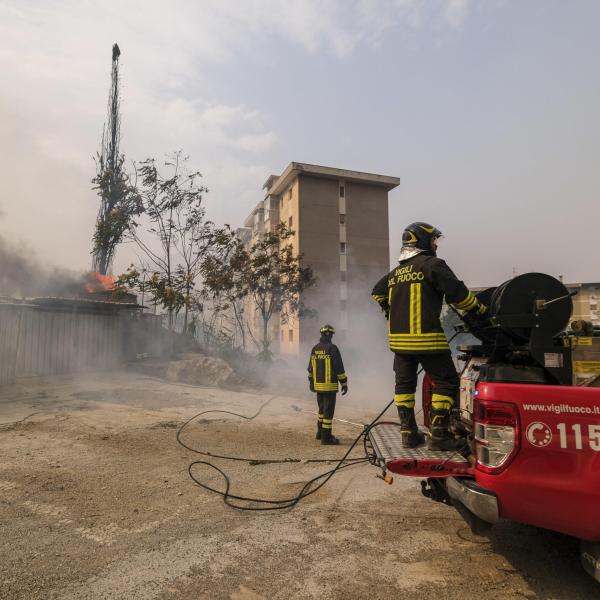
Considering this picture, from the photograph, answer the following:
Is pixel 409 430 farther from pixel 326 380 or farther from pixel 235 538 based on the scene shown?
pixel 326 380

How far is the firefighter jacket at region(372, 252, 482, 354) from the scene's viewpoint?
3217 mm

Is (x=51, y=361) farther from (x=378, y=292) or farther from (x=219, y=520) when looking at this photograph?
(x=378, y=292)

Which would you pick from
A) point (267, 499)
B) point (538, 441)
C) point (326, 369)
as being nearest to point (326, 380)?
point (326, 369)

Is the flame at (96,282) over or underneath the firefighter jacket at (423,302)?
over

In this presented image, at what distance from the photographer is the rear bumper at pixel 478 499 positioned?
2.43m

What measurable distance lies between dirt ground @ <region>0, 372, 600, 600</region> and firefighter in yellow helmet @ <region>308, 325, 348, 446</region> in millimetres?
528

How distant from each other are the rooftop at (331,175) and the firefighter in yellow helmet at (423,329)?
2894 centimetres

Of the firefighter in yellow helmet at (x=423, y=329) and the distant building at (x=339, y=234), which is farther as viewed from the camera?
the distant building at (x=339, y=234)

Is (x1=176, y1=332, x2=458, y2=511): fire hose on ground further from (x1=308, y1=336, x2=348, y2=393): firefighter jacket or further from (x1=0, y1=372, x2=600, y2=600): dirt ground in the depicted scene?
(x1=308, y1=336, x2=348, y2=393): firefighter jacket

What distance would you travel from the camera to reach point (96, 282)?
19609mm

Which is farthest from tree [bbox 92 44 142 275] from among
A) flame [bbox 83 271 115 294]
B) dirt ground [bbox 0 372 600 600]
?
dirt ground [bbox 0 372 600 600]

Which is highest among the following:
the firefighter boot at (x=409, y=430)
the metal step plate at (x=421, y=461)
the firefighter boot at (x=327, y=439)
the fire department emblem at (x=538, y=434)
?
the fire department emblem at (x=538, y=434)

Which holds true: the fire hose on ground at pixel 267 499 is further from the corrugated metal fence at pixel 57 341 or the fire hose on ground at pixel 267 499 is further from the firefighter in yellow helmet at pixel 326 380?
the corrugated metal fence at pixel 57 341

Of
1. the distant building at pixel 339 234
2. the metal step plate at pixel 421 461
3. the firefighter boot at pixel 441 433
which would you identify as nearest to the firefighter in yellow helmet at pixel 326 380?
the metal step plate at pixel 421 461
